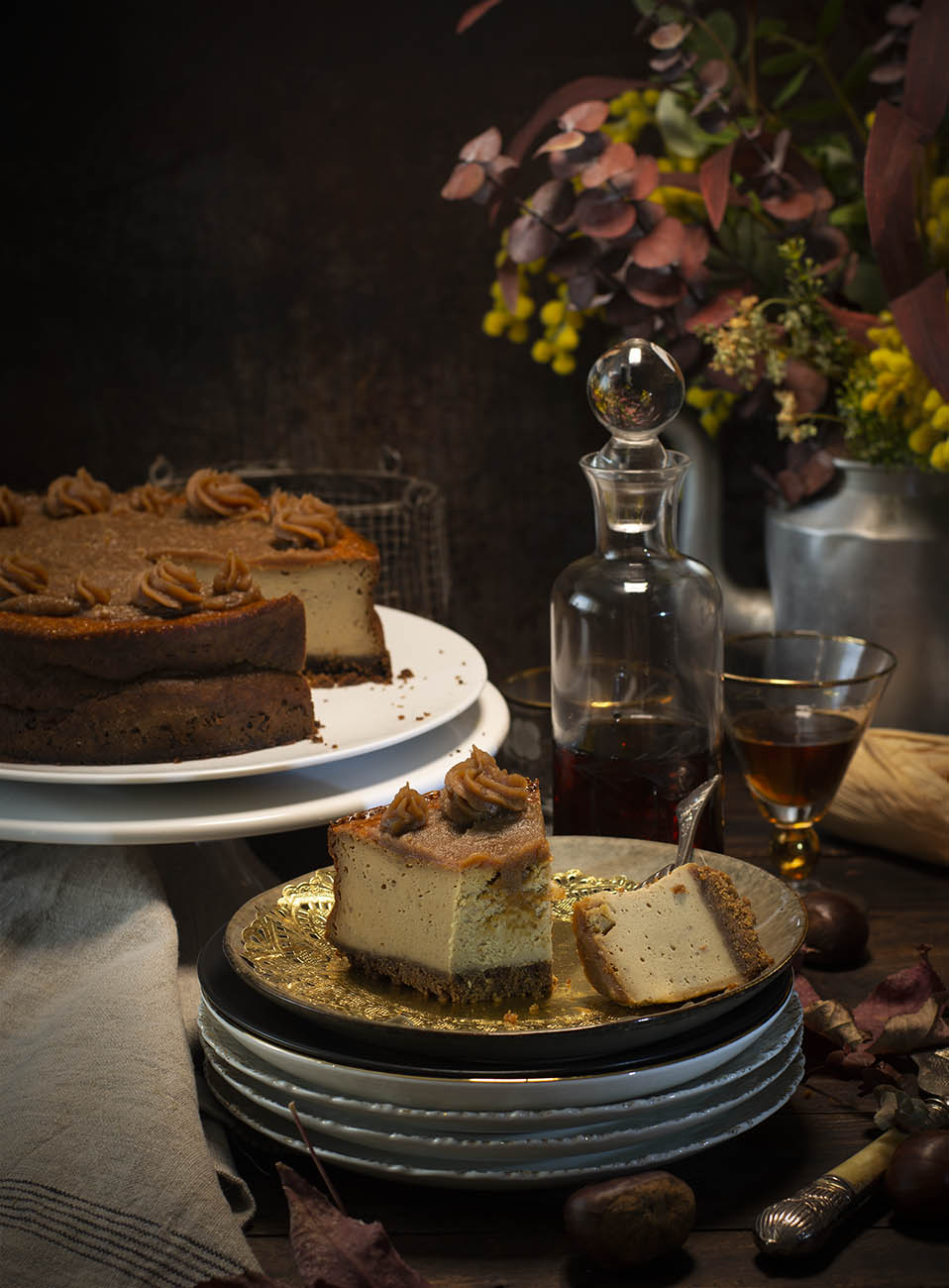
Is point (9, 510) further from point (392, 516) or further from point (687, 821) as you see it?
point (687, 821)

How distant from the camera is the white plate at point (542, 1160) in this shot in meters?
1.15

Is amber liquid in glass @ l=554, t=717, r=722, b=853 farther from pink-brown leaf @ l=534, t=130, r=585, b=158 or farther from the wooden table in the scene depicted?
pink-brown leaf @ l=534, t=130, r=585, b=158

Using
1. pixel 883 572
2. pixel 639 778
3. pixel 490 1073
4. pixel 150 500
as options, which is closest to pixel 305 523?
pixel 150 500

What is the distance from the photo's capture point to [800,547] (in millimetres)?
2330

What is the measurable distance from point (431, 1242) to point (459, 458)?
6.62ft

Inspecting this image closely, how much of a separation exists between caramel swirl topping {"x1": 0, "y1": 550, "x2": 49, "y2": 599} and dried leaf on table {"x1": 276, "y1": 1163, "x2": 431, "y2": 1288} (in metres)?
1.07

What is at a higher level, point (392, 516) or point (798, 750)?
point (392, 516)

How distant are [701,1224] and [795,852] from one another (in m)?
0.81

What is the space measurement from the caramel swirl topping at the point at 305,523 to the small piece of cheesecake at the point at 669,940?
3.43 feet

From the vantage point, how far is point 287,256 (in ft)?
9.43

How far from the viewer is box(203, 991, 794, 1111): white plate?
Answer: 3.74ft

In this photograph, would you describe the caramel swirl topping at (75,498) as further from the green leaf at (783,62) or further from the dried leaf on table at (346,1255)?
the dried leaf on table at (346,1255)

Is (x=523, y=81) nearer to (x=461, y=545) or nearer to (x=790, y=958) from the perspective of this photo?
(x=461, y=545)

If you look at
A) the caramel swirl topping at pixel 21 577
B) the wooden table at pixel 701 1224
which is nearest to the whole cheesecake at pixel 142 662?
the caramel swirl topping at pixel 21 577
